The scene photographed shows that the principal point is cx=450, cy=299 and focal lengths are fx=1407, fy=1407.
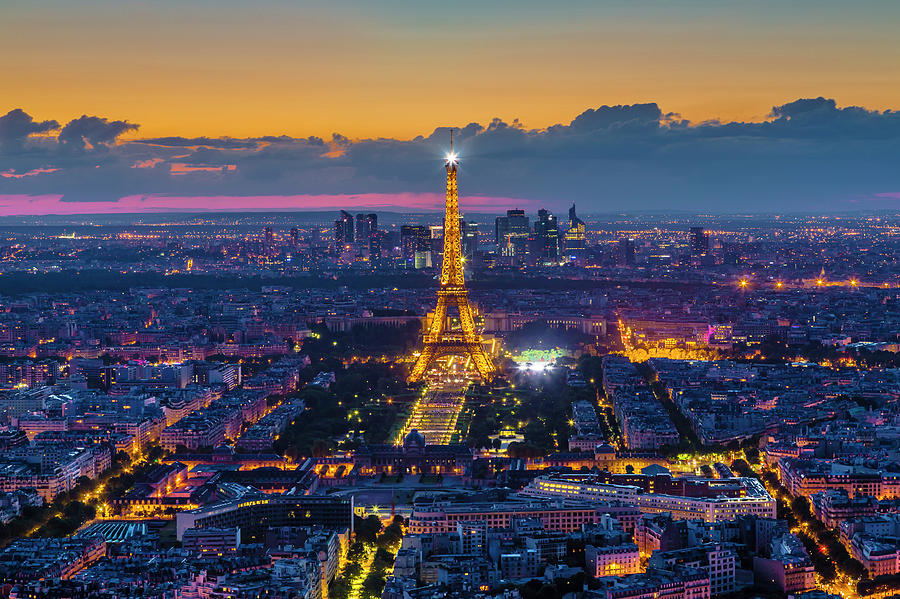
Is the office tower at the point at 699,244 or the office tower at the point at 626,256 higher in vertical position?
the office tower at the point at 699,244

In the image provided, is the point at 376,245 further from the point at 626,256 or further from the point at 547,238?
the point at 626,256

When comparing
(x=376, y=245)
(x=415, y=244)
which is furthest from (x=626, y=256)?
(x=376, y=245)

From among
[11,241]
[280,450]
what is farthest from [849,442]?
[11,241]

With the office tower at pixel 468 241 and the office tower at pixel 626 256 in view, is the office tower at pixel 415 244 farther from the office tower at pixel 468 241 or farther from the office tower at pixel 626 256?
the office tower at pixel 626 256

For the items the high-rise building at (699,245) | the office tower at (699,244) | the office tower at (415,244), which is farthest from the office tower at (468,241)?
the office tower at (699,244)

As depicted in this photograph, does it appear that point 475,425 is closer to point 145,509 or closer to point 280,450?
point 280,450

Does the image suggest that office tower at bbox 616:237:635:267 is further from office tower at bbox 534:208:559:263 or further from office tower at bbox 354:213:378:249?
office tower at bbox 354:213:378:249
